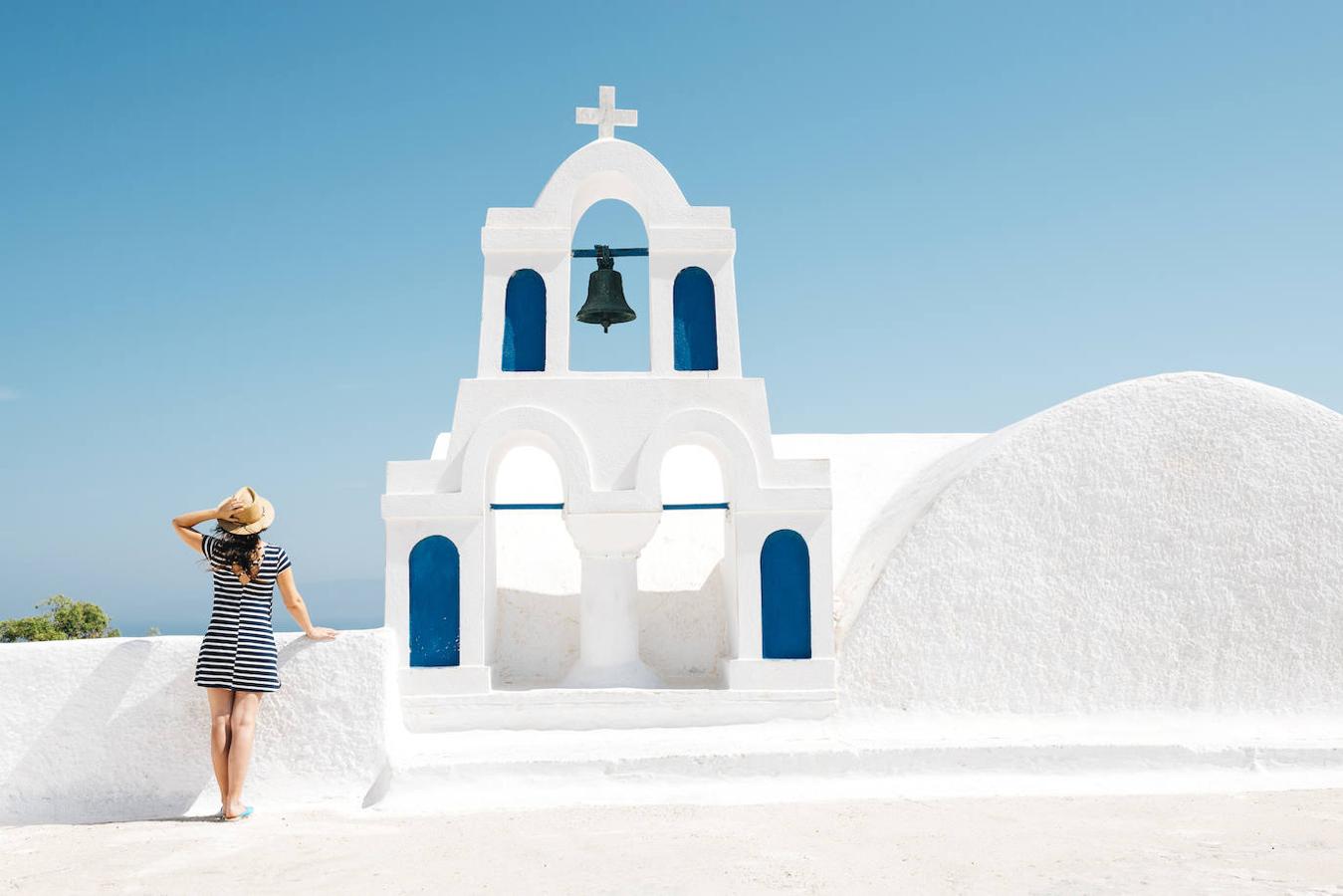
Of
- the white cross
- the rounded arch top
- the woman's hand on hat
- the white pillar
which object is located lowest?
the white pillar

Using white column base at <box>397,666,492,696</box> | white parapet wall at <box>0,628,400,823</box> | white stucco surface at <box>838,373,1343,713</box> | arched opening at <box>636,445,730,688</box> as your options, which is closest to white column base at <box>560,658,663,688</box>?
arched opening at <box>636,445,730,688</box>

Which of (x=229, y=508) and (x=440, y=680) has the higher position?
(x=229, y=508)

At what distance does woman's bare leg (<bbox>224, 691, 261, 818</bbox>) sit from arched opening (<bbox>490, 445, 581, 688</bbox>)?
350 centimetres

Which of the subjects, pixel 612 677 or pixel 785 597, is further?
pixel 612 677

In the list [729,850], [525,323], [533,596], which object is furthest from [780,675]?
[525,323]

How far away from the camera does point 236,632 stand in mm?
6848

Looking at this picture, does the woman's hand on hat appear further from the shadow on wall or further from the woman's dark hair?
the shadow on wall

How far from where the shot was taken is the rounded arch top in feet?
33.9

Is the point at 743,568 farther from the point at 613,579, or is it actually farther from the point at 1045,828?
the point at 1045,828

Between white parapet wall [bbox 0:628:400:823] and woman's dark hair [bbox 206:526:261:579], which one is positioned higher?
woman's dark hair [bbox 206:526:261:579]

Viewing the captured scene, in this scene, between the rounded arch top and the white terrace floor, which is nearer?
the white terrace floor

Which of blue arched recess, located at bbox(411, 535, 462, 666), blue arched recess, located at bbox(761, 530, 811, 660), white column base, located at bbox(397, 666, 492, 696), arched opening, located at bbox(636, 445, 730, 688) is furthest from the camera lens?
arched opening, located at bbox(636, 445, 730, 688)

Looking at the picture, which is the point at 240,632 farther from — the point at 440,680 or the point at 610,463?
the point at 610,463

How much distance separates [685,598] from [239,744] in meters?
5.83
